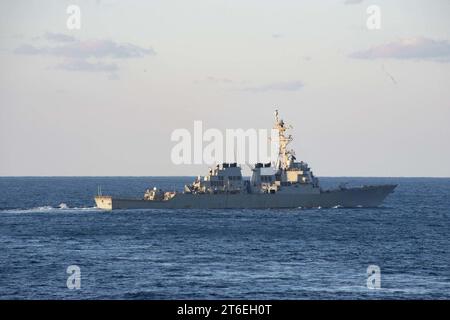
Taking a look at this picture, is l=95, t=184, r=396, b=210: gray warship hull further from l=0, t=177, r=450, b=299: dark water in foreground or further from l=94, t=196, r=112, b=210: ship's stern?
l=0, t=177, r=450, b=299: dark water in foreground

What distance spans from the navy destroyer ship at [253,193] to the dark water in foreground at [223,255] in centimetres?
524

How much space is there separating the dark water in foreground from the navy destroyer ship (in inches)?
206

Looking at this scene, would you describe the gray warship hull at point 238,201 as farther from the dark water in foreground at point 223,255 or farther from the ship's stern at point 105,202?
the dark water in foreground at point 223,255

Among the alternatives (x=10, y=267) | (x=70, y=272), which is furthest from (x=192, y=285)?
(x=10, y=267)

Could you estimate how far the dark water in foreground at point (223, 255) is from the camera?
139ft

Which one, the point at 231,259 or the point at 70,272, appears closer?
the point at 70,272

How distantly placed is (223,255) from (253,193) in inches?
1748

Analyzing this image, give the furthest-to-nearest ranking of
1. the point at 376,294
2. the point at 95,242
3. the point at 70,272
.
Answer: the point at 95,242 < the point at 70,272 < the point at 376,294

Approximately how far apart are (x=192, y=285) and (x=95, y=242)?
23169 millimetres

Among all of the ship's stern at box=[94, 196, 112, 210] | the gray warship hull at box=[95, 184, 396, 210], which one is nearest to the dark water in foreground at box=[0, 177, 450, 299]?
the gray warship hull at box=[95, 184, 396, 210]

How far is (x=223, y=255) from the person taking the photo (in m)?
56.4
